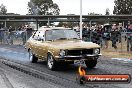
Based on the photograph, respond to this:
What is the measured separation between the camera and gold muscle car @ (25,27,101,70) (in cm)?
1339

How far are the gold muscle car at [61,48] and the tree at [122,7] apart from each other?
274ft

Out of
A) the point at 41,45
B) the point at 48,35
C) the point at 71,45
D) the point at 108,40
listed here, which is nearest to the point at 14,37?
the point at 108,40

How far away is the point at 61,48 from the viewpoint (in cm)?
1343

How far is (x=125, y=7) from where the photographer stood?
326ft

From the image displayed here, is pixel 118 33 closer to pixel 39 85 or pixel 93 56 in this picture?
pixel 93 56

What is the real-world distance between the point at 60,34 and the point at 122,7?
8630 centimetres

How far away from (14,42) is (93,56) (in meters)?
22.4

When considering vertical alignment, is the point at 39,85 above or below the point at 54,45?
below

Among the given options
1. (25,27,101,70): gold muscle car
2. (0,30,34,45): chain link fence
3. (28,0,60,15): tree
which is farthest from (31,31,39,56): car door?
(28,0,60,15): tree

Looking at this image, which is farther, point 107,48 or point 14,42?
point 14,42

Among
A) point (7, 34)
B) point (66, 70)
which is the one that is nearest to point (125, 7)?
point (7, 34)

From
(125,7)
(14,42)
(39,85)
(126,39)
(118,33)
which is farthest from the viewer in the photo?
(125,7)

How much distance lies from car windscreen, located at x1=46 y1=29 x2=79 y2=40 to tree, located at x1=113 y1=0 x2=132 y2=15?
8352 cm

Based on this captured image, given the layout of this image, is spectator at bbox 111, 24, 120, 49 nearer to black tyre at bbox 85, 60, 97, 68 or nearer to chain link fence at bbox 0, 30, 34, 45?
black tyre at bbox 85, 60, 97, 68
